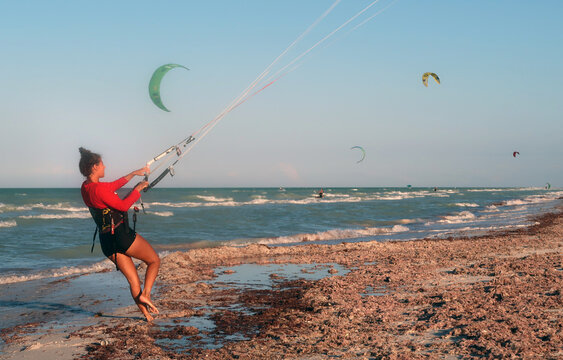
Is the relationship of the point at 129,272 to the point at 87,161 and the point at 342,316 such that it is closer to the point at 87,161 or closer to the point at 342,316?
the point at 87,161

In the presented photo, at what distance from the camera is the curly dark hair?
5363mm

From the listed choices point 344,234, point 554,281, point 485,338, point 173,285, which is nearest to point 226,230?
point 344,234

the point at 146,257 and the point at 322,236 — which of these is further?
the point at 322,236

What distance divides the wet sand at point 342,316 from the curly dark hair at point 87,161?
183 centimetres

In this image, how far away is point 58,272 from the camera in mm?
10492

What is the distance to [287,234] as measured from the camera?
18.4 metres

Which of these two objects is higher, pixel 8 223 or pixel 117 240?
pixel 117 240

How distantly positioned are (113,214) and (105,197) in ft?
0.72

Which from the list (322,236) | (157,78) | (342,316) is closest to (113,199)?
(342,316)

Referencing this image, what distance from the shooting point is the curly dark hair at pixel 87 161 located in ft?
17.6

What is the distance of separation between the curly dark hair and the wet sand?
183 centimetres

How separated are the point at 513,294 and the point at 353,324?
7.65 ft

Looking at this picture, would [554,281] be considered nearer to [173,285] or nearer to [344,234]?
[173,285]

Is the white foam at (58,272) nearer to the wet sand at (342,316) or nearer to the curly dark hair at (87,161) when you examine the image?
the wet sand at (342,316)
